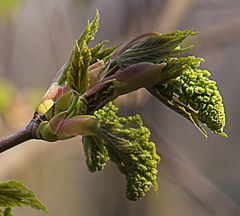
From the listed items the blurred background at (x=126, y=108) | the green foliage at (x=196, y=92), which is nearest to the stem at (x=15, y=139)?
the green foliage at (x=196, y=92)

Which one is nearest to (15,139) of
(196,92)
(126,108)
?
(196,92)

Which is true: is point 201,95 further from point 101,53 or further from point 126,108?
point 126,108

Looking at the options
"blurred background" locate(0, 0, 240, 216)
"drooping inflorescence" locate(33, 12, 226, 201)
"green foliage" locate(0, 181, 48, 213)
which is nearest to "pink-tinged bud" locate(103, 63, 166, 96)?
"drooping inflorescence" locate(33, 12, 226, 201)

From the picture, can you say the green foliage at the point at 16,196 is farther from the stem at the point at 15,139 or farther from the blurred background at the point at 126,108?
the blurred background at the point at 126,108

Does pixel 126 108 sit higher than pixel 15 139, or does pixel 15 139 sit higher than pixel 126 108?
pixel 126 108

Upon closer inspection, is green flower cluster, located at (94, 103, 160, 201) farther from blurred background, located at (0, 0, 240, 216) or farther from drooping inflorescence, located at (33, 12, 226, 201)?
blurred background, located at (0, 0, 240, 216)
